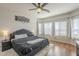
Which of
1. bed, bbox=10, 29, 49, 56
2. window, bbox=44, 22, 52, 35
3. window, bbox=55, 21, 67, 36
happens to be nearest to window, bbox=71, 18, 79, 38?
window, bbox=55, 21, 67, 36

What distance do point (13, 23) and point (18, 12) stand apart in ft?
0.79

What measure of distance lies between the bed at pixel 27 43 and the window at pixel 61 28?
12.0 inches

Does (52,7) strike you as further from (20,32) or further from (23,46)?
(23,46)

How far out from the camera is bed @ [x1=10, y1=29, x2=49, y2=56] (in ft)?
6.18

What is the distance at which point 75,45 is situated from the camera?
6.63 feet

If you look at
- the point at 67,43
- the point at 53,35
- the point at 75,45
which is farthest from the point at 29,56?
the point at 75,45

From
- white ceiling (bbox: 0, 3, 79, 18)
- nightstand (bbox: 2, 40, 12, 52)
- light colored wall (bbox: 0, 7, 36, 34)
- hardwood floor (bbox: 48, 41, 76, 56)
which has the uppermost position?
white ceiling (bbox: 0, 3, 79, 18)

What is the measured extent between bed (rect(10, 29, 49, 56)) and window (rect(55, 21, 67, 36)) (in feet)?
1.00

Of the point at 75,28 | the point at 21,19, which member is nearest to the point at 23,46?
the point at 21,19

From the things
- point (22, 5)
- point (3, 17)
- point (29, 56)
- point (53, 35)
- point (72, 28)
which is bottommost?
point (29, 56)

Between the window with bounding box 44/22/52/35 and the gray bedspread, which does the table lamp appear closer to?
the gray bedspread

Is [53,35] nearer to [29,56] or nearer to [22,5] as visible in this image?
[29,56]

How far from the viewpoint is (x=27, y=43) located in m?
1.95

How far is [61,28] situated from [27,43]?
2.47 ft
